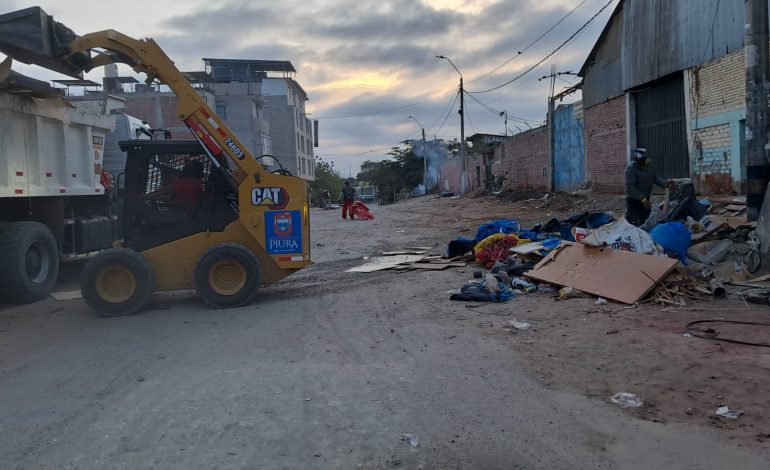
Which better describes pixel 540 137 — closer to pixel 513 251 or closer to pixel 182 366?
pixel 513 251

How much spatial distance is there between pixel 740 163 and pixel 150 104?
1921 inches

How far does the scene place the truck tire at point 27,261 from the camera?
785 centimetres

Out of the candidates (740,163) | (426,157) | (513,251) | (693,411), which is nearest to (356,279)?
(513,251)

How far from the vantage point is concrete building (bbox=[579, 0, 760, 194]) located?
12453 mm

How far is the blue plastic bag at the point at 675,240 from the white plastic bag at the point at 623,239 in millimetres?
224

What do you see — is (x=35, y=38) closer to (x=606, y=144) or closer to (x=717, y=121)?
(x=717, y=121)

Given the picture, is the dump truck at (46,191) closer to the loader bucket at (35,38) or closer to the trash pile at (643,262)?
the loader bucket at (35,38)

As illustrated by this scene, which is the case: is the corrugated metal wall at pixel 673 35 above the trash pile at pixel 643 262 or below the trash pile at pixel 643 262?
above

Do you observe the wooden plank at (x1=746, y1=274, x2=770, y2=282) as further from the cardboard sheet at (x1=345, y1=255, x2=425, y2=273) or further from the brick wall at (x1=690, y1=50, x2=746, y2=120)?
the brick wall at (x1=690, y1=50, x2=746, y2=120)

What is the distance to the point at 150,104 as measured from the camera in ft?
168

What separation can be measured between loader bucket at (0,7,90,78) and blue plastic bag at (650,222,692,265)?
8334 mm

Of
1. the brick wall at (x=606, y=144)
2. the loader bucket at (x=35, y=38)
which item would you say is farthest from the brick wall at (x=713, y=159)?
the loader bucket at (x=35, y=38)

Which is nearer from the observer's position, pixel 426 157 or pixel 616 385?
pixel 616 385

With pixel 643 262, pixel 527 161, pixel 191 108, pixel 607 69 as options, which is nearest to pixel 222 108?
pixel 527 161
